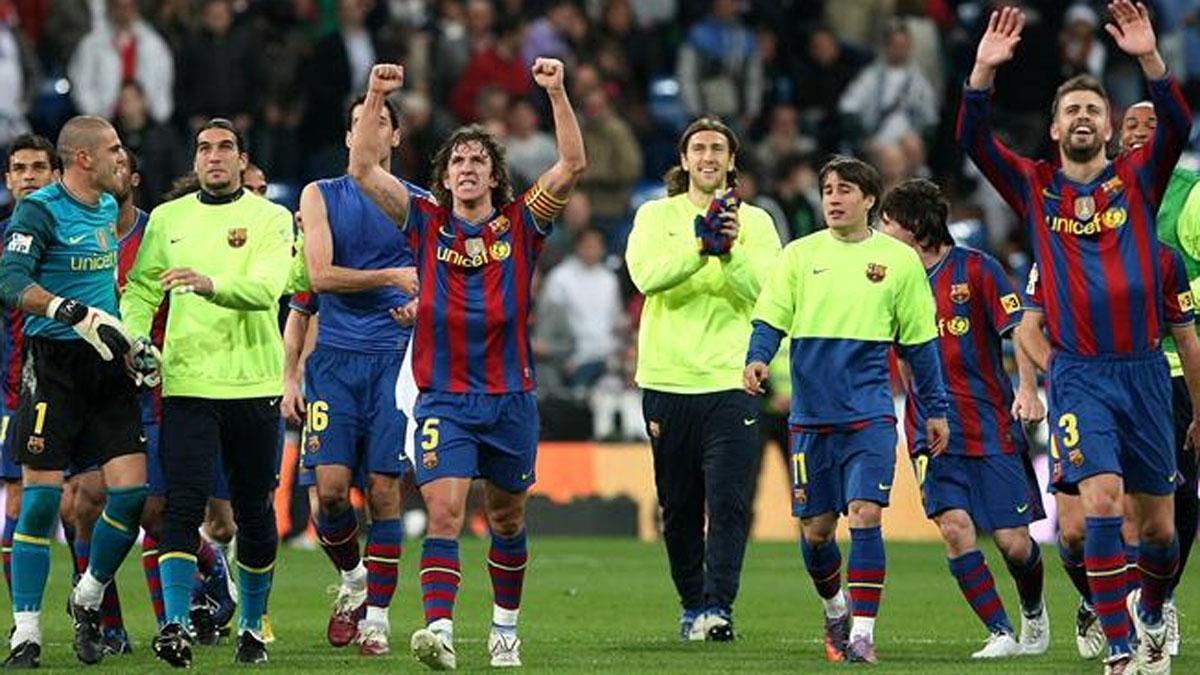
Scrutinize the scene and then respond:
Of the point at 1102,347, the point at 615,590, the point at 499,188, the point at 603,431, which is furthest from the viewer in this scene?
the point at 603,431

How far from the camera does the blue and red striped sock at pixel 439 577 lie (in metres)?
12.0

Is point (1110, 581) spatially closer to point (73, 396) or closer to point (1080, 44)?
point (73, 396)

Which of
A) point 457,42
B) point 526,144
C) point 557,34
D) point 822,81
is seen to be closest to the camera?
point 526,144

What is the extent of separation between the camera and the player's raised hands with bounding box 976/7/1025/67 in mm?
11602

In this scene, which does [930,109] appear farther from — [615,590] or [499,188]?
[499,188]

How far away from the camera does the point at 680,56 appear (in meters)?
28.1

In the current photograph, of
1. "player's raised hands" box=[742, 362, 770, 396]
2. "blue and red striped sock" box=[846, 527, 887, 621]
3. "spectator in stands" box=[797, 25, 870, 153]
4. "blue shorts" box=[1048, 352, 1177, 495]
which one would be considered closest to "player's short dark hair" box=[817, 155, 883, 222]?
"player's raised hands" box=[742, 362, 770, 396]

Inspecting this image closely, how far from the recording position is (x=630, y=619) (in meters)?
15.7

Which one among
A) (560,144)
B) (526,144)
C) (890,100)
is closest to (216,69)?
(526,144)

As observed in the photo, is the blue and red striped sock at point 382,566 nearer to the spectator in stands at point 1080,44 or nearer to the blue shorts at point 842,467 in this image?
the blue shorts at point 842,467

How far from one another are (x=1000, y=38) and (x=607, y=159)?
1489 cm

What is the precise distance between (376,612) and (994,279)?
345cm

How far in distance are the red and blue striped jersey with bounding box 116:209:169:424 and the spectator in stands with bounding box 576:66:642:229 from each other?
12210mm

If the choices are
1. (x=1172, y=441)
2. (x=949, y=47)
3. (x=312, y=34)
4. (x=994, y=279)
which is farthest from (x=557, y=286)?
(x=1172, y=441)
